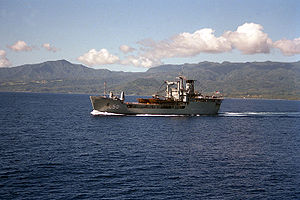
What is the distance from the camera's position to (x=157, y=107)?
11519 centimetres

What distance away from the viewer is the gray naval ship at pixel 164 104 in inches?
4294

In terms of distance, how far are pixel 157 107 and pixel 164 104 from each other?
3312mm

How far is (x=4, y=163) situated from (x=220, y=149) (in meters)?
37.2

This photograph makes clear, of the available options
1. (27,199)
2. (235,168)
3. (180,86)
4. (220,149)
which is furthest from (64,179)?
(180,86)

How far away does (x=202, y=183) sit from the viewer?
116ft

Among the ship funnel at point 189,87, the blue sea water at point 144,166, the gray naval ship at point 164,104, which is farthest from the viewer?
the ship funnel at point 189,87

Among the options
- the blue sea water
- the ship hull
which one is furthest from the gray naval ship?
the blue sea water

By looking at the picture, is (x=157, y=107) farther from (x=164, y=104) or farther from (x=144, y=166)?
(x=144, y=166)

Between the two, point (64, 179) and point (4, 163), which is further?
point (4, 163)

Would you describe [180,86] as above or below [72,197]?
above

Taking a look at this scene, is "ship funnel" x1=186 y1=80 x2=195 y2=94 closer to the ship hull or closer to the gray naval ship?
the gray naval ship

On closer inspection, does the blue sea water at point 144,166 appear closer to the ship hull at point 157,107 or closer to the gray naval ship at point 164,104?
the ship hull at point 157,107

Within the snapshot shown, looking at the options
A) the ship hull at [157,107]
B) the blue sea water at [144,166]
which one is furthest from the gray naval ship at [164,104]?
the blue sea water at [144,166]

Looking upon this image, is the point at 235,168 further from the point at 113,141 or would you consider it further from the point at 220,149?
the point at 113,141
